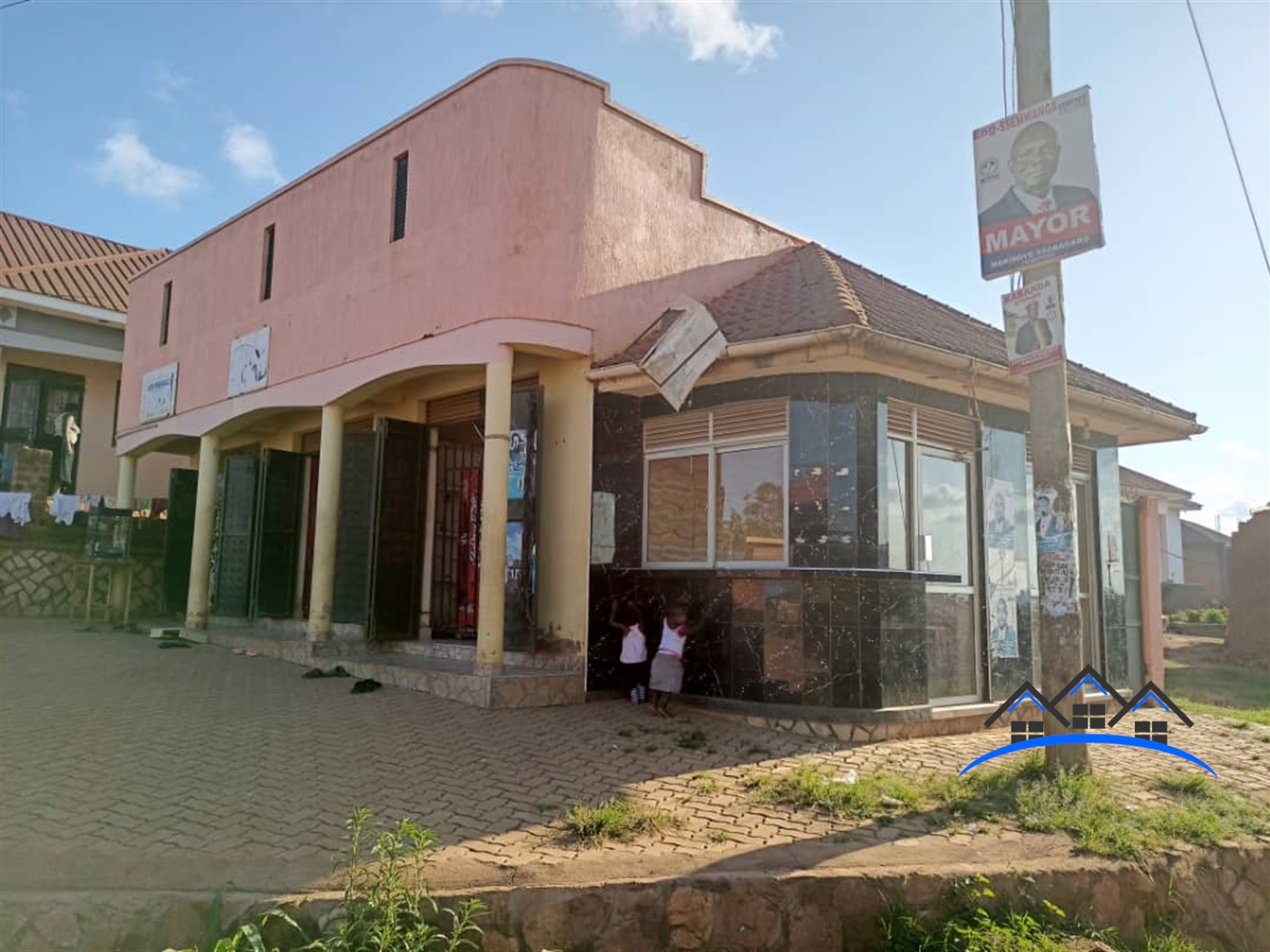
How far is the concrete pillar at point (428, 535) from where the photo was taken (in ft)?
34.5

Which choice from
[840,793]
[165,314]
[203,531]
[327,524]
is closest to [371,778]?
[840,793]

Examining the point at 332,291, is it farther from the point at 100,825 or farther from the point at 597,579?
the point at 100,825

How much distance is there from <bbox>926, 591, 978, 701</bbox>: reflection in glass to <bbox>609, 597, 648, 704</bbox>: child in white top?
8.70 ft

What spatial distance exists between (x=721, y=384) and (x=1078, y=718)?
4261 millimetres

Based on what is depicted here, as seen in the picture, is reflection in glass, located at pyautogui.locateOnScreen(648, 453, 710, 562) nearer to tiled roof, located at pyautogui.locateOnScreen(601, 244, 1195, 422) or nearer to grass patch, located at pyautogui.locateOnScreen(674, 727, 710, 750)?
tiled roof, located at pyautogui.locateOnScreen(601, 244, 1195, 422)

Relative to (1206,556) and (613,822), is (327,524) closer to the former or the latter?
(613,822)

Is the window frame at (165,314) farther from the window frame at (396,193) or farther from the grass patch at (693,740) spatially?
the grass patch at (693,740)

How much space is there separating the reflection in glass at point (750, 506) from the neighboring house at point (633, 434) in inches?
1.3

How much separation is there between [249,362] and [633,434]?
21.6ft

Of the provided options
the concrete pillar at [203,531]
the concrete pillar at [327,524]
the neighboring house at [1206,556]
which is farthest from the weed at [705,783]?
the neighboring house at [1206,556]

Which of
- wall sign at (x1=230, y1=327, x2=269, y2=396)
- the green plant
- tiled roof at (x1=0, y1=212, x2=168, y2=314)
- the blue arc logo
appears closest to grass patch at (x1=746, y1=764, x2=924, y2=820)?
the blue arc logo

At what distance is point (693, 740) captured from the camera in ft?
22.6

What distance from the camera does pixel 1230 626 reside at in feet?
62.2

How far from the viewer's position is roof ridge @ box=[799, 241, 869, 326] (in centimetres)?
742
